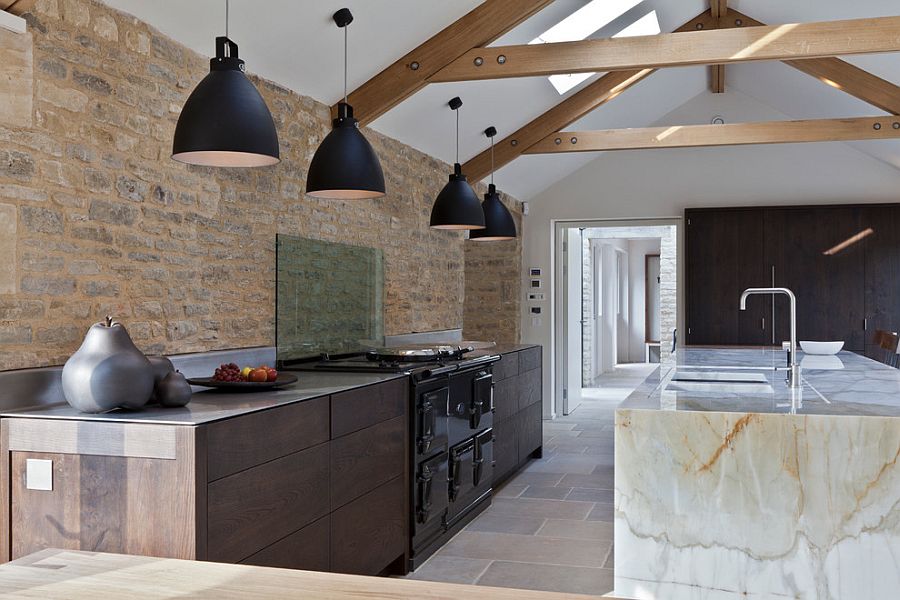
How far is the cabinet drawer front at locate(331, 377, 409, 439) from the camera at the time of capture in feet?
11.6

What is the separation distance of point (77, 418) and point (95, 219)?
37.3 inches

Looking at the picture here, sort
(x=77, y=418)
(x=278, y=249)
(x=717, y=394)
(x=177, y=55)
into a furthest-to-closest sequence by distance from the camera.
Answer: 1. (x=278, y=249)
2. (x=177, y=55)
3. (x=717, y=394)
4. (x=77, y=418)

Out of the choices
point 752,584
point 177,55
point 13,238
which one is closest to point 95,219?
point 13,238

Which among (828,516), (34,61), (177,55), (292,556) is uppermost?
(177,55)

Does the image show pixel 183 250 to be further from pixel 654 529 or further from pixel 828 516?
pixel 828 516

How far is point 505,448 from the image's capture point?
249 inches

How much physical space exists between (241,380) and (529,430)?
Answer: 3993 millimetres

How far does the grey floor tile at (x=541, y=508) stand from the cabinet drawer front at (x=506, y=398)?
580 millimetres

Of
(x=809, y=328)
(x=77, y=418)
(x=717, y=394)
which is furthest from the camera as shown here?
(x=809, y=328)

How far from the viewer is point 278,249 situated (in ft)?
15.3

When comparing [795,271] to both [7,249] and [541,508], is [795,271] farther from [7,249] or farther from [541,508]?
[7,249]

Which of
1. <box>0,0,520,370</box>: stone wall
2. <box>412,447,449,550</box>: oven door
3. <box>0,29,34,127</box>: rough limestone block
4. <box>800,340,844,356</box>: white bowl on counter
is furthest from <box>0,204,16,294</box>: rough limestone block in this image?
<box>800,340,844,356</box>: white bowl on counter

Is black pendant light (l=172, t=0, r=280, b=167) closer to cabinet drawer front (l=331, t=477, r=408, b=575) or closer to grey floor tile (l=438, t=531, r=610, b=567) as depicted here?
cabinet drawer front (l=331, t=477, r=408, b=575)

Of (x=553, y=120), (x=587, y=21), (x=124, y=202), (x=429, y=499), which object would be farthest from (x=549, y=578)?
(x=553, y=120)
